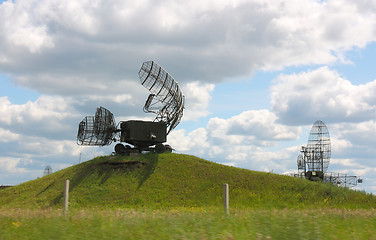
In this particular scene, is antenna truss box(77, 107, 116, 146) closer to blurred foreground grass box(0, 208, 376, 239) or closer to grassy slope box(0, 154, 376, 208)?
grassy slope box(0, 154, 376, 208)

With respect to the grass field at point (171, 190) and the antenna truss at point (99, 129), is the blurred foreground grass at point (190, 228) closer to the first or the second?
the grass field at point (171, 190)

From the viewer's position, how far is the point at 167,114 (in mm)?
48281

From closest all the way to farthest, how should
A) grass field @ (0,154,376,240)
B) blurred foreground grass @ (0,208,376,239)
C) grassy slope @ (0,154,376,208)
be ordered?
blurred foreground grass @ (0,208,376,239)
grass field @ (0,154,376,240)
grassy slope @ (0,154,376,208)

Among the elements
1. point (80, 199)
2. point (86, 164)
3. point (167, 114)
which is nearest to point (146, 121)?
point (167, 114)

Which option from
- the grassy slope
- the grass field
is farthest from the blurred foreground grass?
the grassy slope

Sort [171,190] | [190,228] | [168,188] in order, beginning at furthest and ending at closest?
[168,188] → [171,190] → [190,228]

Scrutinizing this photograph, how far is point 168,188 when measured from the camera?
4041 cm

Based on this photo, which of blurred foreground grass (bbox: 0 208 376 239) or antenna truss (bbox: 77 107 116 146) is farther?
antenna truss (bbox: 77 107 116 146)

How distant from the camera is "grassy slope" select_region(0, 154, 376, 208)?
37469 millimetres

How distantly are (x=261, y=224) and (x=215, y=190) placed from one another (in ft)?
92.5

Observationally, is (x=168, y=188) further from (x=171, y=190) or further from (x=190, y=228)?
(x=190, y=228)

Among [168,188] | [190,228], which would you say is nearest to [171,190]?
[168,188]

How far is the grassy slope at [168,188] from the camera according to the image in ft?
123

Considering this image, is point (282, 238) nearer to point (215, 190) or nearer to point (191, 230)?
point (191, 230)
